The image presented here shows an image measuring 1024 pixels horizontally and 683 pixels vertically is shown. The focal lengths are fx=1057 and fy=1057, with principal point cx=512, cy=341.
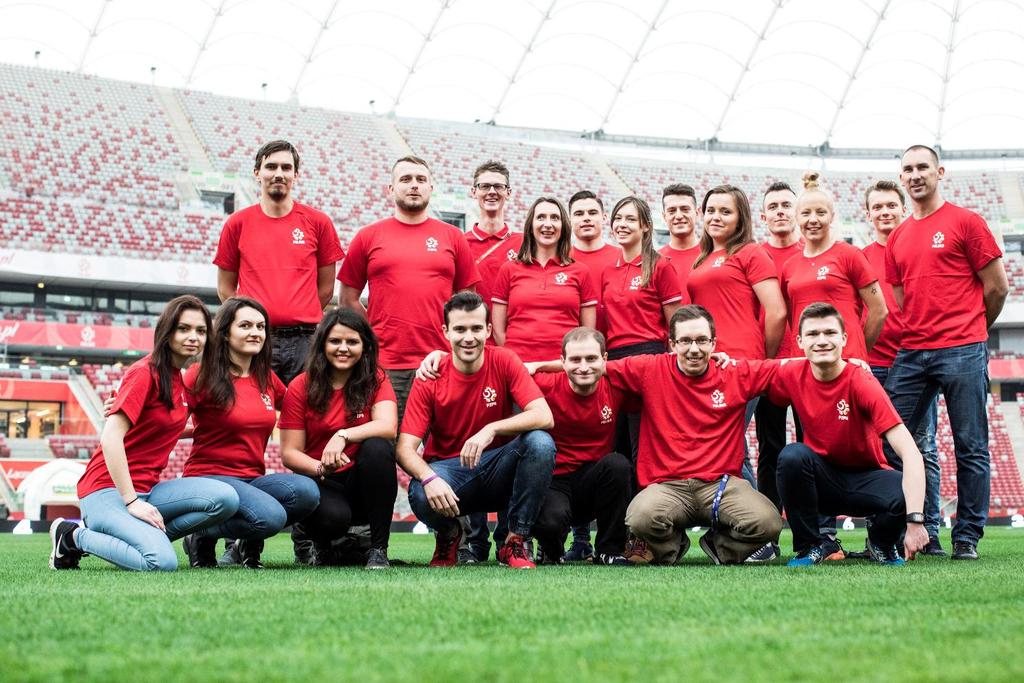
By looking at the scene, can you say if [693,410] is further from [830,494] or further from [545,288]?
[545,288]

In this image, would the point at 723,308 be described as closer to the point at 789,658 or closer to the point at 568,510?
the point at 568,510

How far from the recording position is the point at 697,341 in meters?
4.72

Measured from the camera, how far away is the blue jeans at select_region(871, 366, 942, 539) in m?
5.70

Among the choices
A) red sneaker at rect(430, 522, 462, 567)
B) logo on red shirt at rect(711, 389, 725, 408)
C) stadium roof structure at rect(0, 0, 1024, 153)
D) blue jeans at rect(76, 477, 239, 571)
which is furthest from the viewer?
stadium roof structure at rect(0, 0, 1024, 153)

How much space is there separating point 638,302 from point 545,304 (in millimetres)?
486

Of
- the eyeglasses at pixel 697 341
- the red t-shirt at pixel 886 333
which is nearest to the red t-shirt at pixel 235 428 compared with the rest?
the eyeglasses at pixel 697 341

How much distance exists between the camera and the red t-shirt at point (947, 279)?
5230mm

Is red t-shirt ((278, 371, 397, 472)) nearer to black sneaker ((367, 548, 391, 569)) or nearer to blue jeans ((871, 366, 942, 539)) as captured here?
black sneaker ((367, 548, 391, 569))

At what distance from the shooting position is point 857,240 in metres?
32.8

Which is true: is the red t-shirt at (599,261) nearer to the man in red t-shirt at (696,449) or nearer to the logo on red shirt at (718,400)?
the man in red t-shirt at (696,449)

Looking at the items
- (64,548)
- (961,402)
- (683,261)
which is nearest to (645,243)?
(683,261)

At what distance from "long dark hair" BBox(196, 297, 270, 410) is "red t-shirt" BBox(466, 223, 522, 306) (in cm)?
152

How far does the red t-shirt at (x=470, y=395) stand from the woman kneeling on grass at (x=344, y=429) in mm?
127

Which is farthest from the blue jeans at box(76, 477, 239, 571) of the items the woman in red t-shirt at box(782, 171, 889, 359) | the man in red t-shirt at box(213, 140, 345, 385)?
the woman in red t-shirt at box(782, 171, 889, 359)
